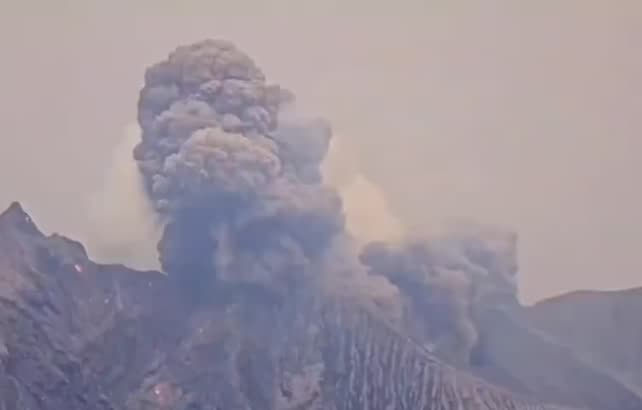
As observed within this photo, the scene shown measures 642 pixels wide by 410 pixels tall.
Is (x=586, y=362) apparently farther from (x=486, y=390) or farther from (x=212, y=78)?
(x=212, y=78)

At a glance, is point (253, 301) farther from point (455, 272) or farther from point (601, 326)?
point (601, 326)

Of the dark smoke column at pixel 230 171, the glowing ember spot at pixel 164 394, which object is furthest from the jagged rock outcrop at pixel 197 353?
the dark smoke column at pixel 230 171

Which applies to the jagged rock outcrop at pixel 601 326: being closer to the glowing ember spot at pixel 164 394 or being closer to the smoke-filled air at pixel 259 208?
the smoke-filled air at pixel 259 208

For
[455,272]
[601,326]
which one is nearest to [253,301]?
[455,272]

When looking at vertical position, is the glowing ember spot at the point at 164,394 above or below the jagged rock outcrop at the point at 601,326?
below

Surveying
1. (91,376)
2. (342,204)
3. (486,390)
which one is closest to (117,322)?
(91,376)

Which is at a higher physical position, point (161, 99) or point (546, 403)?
point (161, 99)
